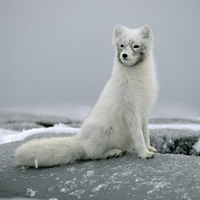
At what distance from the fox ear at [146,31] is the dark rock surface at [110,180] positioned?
1.17m

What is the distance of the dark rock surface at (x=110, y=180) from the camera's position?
324 cm

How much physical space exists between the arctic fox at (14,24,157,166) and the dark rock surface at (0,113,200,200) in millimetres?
115

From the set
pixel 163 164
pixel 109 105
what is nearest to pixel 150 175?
pixel 163 164

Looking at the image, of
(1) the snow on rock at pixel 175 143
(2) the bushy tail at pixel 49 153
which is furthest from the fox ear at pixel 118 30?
(1) the snow on rock at pixel 175 143

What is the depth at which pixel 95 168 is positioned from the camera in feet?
12.4

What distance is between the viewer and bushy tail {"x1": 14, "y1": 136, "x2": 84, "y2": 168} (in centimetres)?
397

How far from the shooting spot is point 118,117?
3.88 meters

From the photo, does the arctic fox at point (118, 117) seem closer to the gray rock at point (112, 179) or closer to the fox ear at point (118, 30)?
the fox ear at point (118, 30)

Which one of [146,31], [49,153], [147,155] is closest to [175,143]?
[147,155]

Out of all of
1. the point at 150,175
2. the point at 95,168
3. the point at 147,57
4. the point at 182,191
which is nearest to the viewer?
the point at 182,191

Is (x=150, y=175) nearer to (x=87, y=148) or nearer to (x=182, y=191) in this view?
(x=182, y=191)

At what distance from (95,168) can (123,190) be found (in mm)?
515

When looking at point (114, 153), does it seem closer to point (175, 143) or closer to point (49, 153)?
point (49, 153)

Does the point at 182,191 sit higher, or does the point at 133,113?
the point at 133,113
